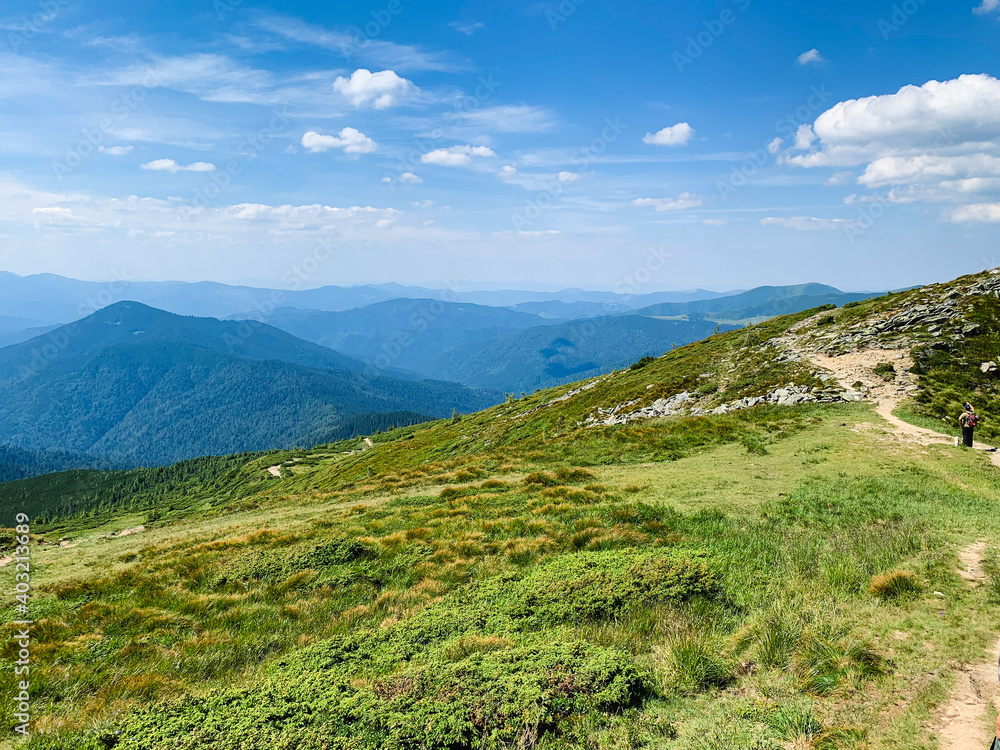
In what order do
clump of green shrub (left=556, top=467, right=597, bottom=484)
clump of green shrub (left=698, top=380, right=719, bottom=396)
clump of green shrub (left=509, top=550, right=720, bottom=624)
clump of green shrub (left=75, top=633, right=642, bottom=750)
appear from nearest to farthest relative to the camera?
clump of green shrub (left=75, top=633, right=642, bottom=750) < clump of green shrub (left=509, top=550, right=720, bottom=624) < clump of green shrub (left=556, top=467, right=597, bottom=484) < clump of green shrub (left=698, top=380, right=719, bottom=396)

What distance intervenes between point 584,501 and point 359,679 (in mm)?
12809

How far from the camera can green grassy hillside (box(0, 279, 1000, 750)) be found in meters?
6.86

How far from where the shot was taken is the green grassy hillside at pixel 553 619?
6863 millimetres

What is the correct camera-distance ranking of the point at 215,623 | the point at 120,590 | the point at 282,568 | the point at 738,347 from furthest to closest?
the point at 738,347 → the point at 282,568 → the point at 120,590 → the point at 215,623

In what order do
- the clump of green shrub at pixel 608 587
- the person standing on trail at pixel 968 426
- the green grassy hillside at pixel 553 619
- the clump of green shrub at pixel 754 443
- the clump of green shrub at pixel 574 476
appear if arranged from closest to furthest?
the green grassy hillside at pixel 553 619
the clump of green shrub at pixel 608 587
the person standing on trail at pixel 968 426
the clump of green shrub at pixel 574 476
the clump of green shrub at pixel 754 443

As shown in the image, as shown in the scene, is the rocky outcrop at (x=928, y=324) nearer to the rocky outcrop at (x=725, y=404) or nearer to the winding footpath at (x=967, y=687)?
the rocky outcrop at (x=725, y=404)

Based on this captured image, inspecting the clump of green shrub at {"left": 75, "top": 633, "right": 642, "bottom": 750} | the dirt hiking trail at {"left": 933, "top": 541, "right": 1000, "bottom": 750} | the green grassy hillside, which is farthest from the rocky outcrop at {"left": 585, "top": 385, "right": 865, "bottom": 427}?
the clump of green shrub at {"left": 75, "top": 633, "right": 642, "bottom": 750}

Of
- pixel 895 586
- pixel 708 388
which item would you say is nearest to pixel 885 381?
pixel 708 388

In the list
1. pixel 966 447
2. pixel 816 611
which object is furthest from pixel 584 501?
pixel 966 447

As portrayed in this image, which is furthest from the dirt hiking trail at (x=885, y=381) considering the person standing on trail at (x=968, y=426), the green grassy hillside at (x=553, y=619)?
the green grassy hillside at (x=553, y=619)

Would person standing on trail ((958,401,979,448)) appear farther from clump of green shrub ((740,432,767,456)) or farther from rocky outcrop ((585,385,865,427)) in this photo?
clump of green shrub ((740,432,767,456))

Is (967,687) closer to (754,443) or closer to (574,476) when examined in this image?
(574,476)

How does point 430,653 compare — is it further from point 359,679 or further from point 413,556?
point 413,556

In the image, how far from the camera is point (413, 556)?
15.0 meters
